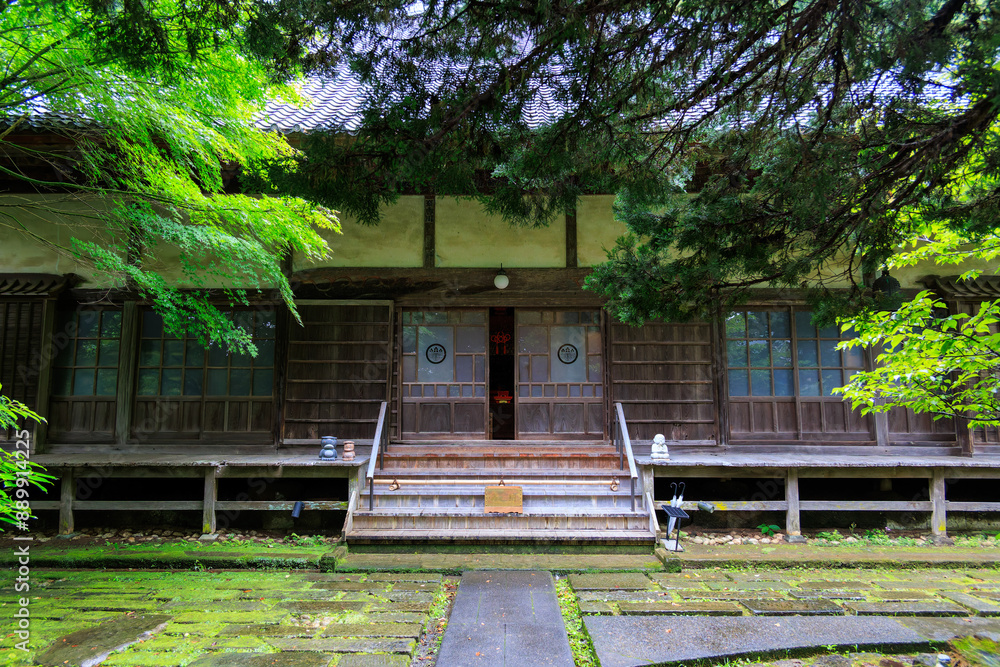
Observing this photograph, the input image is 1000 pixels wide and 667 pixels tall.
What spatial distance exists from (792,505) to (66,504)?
7877 mm

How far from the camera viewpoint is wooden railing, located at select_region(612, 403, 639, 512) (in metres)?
5.39

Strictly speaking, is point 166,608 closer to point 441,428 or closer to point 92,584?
point 92,584

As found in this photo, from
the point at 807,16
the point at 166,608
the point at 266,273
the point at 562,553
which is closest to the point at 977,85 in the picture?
the point at 807,16

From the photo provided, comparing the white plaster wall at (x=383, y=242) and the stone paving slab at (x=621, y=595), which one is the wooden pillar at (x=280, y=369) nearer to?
the white plaster wall at (x=383, y=242)

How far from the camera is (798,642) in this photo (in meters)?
3.16

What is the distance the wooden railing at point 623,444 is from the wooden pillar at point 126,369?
6175mm

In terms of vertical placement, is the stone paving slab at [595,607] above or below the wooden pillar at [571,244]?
below

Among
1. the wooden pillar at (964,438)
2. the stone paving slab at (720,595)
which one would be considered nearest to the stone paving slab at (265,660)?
the stone paving slab at (720,595)

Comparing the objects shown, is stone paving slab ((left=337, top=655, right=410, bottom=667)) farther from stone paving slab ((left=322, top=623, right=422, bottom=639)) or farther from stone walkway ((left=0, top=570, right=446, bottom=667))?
stone paving slab ((left=322, top=623, right=422, bottom=639))

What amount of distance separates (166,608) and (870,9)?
5494mm

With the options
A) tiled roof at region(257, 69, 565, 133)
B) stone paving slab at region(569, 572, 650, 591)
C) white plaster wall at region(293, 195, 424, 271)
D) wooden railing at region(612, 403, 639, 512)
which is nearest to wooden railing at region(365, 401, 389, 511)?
white plaster wall at region(293, 195, 424, 271)

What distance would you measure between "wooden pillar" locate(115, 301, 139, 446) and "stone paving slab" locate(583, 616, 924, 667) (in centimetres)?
630

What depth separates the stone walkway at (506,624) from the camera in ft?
9.70

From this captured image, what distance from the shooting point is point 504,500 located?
525 cm
